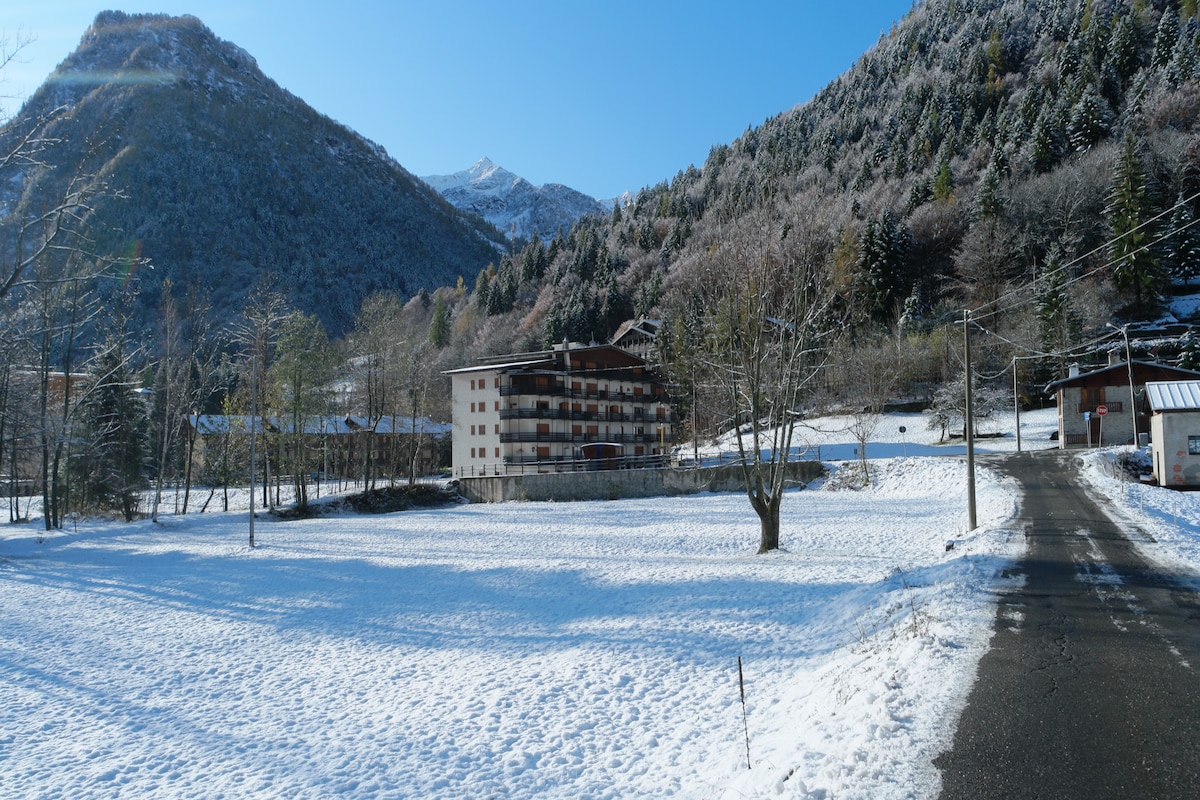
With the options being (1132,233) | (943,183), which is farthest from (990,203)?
(1132,233)

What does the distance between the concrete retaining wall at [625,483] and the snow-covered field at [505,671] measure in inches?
899

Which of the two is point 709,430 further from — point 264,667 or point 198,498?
point 264,667

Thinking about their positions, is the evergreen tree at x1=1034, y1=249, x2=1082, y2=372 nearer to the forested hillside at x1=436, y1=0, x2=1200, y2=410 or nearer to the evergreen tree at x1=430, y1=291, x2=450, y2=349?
the forested hillside at x1=436, y1=0, x2=1200, y2=410

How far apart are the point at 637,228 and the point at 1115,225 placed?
65.6 m

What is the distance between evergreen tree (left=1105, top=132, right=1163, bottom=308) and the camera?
201 feet

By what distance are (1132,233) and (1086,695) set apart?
7318cm

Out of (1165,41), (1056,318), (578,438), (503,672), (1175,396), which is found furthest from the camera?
(1165,41)

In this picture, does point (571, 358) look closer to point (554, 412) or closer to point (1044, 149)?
point (554, 412)

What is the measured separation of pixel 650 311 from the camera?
83.8 meters

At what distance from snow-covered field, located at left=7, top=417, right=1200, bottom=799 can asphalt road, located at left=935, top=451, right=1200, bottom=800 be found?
0.39 meters

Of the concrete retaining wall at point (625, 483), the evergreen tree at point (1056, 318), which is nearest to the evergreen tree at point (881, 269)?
the evergreen tree at point (1056, 318)

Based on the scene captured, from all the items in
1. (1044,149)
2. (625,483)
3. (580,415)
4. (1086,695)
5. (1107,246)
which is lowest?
(625,483)

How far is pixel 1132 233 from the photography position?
203 feet

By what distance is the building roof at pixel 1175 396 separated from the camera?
1107 inches
